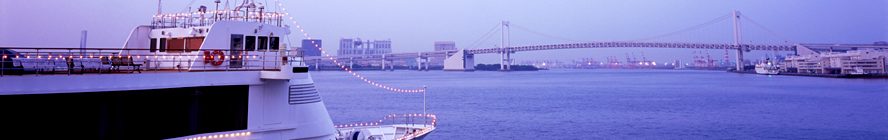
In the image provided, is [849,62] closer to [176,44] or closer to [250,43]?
[250,43]

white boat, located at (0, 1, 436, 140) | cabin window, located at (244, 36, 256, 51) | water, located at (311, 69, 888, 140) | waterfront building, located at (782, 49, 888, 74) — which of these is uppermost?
waterfront building, located at (782, 49, 888, 74)

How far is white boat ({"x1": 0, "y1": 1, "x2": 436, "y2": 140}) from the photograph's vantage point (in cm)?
624

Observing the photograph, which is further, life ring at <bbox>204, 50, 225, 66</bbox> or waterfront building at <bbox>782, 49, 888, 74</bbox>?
waterfront building at <bbox>782, 49, 888, 74</bbox>

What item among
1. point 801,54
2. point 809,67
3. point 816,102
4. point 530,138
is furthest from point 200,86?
point 801,54

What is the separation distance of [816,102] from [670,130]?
71.7 feet

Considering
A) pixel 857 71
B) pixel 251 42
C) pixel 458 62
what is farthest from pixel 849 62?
pixel 251 42

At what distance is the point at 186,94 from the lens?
7254 millimetres

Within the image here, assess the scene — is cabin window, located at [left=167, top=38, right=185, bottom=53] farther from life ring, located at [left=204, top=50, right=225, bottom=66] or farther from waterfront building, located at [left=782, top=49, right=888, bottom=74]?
waterfront building, located at [left=782, top=49, right=888, bottom=74]

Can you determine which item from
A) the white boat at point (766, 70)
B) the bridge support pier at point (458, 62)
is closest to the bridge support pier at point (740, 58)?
the white boat at point (766, 70)

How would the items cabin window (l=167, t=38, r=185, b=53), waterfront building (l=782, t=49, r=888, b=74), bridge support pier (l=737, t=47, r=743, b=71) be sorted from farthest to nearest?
bridge support pier (l=737, t=47, r=743, b=71), waterfront building (l=782, t=49, r=888, b=74), cabin window (l=167, t=38, r=185, b=53)

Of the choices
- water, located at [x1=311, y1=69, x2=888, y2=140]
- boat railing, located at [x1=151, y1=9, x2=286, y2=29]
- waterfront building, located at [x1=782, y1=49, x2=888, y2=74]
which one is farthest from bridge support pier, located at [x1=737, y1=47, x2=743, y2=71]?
boat railing, located at [x1=151, y1=9, x2=286, y2=29]

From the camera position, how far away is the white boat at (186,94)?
6.24 meters

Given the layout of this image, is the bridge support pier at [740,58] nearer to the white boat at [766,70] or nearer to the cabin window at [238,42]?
the white boat at [766,70]

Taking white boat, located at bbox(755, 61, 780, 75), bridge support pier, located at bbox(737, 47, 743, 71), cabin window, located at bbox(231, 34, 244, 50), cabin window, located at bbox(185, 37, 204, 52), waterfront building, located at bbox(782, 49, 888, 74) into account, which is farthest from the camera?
bridge support pier, located at bbox(737, 47, 743, 71)
